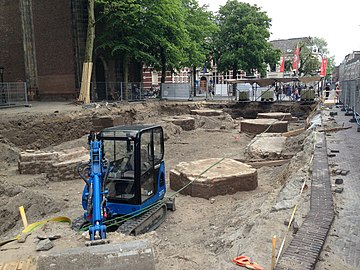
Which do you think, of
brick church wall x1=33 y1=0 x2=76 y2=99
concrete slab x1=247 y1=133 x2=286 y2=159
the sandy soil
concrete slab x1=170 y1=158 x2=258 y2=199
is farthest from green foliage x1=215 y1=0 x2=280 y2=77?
concrete slab x1=170 y1=158 x2=258 y2=199

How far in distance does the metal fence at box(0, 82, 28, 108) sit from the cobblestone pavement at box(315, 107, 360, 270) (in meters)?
17.7

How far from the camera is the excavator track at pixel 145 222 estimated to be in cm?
636

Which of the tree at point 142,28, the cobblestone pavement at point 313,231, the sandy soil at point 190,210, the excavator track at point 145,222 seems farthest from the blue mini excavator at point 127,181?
the tree at point 142,28

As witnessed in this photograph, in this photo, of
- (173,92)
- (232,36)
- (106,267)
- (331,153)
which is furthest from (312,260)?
(232,36)

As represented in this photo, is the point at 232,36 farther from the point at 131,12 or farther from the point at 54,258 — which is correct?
the point at 54,258

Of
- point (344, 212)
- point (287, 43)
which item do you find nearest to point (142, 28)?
point (344, 212)

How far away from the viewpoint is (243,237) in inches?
223

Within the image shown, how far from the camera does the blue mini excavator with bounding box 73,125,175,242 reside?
249 inches

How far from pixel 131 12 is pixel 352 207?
2056 centimetres

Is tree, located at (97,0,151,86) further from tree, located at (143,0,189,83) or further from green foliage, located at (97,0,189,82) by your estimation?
tree, located at (143,0,189,83)

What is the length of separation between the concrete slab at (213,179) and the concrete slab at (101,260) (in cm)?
494

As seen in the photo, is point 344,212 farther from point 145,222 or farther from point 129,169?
point 129,169

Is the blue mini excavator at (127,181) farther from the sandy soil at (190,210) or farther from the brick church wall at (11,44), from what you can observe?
the brick church wall at (11,44)

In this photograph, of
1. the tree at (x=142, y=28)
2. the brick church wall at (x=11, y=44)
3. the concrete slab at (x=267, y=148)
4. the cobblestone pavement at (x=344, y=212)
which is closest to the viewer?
the cobblestone pavement at (x=344, y=212)
